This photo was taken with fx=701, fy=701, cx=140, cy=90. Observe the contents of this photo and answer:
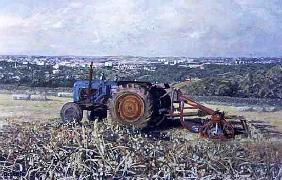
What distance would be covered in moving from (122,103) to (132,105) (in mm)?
38

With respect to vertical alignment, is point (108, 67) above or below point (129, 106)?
above

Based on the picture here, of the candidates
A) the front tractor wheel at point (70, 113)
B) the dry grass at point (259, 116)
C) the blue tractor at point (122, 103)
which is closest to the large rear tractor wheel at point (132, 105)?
the blue tractor at point (122, 103)

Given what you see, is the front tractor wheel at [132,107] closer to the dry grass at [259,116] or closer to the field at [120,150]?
the field at [120,150]

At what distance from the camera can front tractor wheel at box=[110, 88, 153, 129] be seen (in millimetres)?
2598

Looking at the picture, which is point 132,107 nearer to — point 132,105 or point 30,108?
point 132,105

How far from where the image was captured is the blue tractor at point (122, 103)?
259cm

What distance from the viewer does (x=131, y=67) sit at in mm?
2598

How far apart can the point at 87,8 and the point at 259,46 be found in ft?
2.15

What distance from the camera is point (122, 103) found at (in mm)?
2607

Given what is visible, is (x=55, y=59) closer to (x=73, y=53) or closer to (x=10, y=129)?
(x=73, y=53)

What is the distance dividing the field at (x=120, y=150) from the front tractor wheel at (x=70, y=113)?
0.8 inches

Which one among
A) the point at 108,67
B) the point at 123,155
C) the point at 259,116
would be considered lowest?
the point at 123,155

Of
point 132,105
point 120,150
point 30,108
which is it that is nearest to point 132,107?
point 132,105

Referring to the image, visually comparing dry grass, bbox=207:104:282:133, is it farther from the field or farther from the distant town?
the distant town
